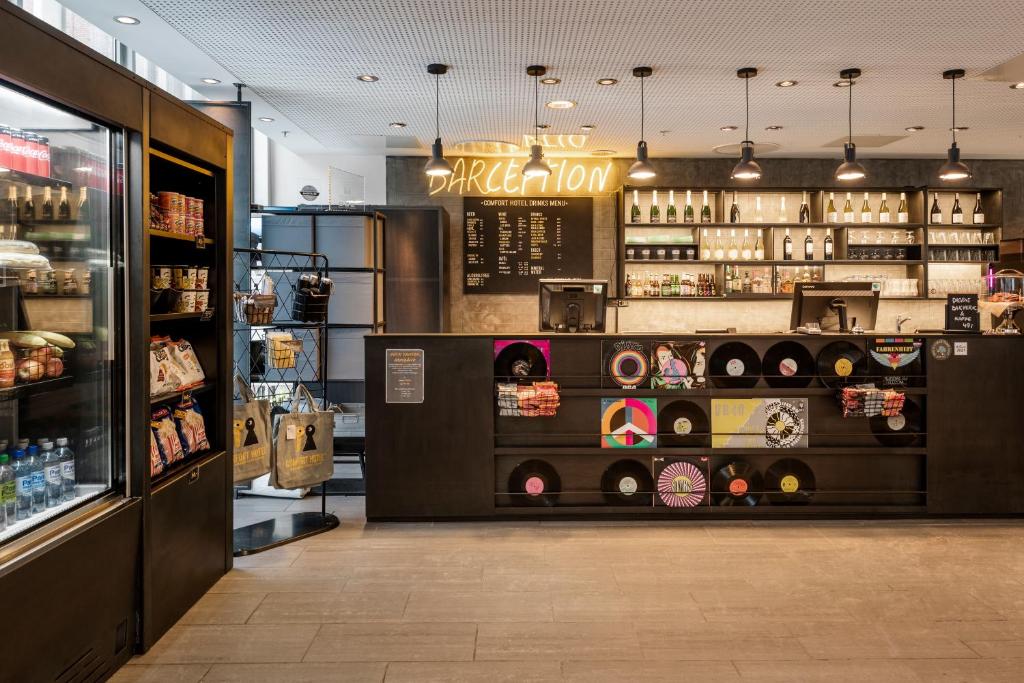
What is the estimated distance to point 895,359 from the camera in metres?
4.81

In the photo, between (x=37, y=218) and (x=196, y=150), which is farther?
(x=196, y=150)

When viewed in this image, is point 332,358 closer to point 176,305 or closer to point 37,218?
point 176,305

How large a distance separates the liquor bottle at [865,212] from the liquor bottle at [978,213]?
102 centimetres

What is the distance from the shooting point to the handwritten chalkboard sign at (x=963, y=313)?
482 cm

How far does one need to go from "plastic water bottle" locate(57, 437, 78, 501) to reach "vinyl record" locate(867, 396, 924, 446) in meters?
4.34

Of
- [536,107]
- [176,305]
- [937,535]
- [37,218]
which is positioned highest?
[536,107]

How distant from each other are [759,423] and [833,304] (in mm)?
936

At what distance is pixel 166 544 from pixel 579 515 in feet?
8.06

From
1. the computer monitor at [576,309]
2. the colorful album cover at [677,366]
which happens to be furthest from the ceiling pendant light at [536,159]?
the colorful album cover at [677,366]

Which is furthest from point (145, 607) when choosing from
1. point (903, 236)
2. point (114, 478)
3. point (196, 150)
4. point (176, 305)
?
point (903, 236)

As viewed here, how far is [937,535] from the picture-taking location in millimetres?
4469

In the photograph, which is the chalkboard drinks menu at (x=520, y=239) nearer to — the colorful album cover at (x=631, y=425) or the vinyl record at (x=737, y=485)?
the colorful album cover at (x=631, y=425)

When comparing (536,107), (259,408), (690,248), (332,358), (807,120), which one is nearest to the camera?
(259,408)

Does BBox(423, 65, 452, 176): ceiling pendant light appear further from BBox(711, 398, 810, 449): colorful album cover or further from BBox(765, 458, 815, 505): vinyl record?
BBox(765, 458, 815, 505): vinyl record
